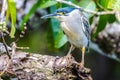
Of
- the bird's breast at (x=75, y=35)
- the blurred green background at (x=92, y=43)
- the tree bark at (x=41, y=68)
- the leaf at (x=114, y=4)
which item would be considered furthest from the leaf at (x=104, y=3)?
the blurred green background at (x=92, y=43)

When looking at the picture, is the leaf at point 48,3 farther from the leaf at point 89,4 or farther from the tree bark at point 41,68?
the tree bark at point 41,68

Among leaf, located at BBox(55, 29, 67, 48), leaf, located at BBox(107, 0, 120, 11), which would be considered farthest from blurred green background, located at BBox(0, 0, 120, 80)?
leaf, located at BBox(107, 0, 120, 11)

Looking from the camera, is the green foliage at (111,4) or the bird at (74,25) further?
the bird at (74,25)

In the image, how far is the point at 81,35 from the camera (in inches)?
102

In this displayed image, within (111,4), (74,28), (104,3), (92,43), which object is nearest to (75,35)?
(74,28)

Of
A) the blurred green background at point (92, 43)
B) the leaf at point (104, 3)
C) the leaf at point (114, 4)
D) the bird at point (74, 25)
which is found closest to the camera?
the leaf at point (114, 4)

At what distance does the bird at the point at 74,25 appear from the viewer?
252 cm

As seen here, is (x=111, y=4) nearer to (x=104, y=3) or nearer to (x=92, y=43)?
(x=104, y=3)

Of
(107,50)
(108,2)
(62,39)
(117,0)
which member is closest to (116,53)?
(107,50)

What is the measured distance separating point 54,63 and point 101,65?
1933 millimetres

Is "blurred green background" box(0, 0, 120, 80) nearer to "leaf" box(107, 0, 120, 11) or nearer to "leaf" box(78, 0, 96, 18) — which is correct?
"leaf" box(78, 0, 96, 18)

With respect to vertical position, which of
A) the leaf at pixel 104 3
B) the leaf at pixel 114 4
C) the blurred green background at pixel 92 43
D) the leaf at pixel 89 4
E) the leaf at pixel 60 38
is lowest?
the blurred green background at pixel 92 43

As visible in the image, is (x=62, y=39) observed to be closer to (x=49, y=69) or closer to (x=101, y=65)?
(x=49, y=69)

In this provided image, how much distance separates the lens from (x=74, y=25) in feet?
8.40
